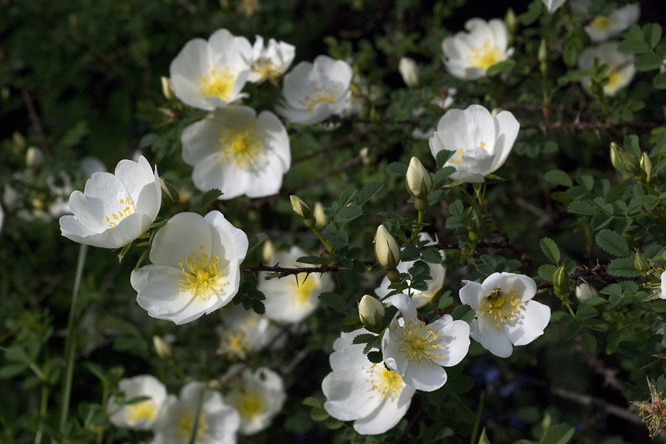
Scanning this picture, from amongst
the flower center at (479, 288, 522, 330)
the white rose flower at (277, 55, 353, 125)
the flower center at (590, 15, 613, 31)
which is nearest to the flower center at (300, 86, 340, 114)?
the white rose flower at (277, 55, 353, 125)

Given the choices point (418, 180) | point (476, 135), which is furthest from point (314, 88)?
point (418, 180)

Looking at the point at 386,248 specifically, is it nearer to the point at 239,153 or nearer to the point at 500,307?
the point at 500,307

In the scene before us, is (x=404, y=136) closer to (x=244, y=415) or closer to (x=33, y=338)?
(x=244, y=415)

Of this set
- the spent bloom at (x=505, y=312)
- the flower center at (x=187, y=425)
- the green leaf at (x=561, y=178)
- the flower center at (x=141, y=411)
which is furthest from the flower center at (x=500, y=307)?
the flower center at (x=141, y=411)

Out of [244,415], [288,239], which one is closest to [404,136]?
[288,239]

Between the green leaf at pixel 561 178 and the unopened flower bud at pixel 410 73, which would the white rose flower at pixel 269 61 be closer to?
the unopened flower bud at pixel 410 73

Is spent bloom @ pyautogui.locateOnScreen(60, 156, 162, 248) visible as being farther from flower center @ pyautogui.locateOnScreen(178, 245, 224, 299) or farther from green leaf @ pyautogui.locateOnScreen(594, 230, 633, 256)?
green leaf @ pyautogui.locateOnScreen(594, 230, 633, 256)
